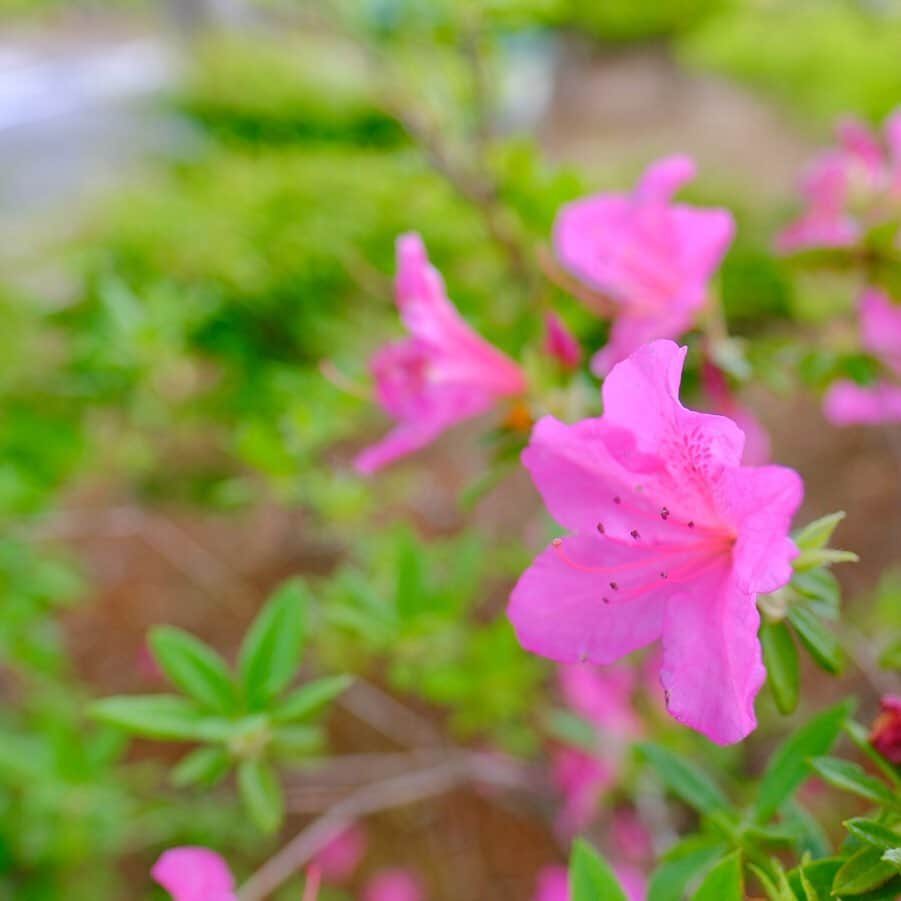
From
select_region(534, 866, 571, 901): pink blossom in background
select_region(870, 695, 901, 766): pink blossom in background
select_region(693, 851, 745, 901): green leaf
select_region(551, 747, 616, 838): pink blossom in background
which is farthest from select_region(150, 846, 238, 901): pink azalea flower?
select_region(551, 747, 616, 838): pink blossom in background

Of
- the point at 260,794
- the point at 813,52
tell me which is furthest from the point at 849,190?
the point at 813,52

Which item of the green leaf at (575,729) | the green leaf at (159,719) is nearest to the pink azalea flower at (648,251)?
the green leaf at (159,719)

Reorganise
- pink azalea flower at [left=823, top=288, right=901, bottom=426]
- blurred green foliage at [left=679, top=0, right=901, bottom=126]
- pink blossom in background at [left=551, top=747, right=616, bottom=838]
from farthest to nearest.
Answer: blurred green foliage at [left=679, top=0, right=901, bottom=126], pink blossom in background at [left=551, top=747, right=616, bottom=838], pink azalea flower at [left=823, top=288, right=901, bottom=426]

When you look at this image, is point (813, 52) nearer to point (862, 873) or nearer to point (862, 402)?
point (862, 402)

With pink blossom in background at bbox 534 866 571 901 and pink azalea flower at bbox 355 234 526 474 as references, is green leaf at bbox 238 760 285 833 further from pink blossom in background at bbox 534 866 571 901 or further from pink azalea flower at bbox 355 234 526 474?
pink blossom in background at bbox 534 866 571 901

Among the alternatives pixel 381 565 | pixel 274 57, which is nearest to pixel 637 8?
pixel 274 57

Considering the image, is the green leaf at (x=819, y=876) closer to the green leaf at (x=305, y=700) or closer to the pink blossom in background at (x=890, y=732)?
the pink blossom in background at (x=890, y=732)

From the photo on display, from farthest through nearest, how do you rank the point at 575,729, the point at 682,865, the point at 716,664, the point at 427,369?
the point at 575,729
the point at 427,369
the point at 682,865
the point at 716,664
